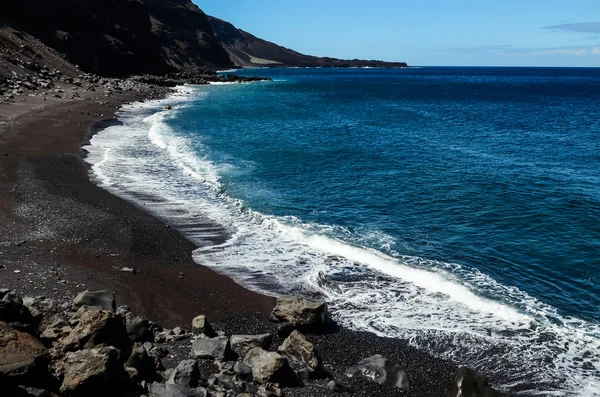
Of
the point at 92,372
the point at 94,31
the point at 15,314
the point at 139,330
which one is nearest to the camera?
the point at 92,372

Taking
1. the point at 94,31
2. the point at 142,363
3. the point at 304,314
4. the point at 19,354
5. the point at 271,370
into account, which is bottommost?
the point at 304,314

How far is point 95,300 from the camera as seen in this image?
1280 cm

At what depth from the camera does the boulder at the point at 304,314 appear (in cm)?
1389

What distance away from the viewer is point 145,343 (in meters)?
12.1

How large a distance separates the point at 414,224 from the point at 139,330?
46.3 feet

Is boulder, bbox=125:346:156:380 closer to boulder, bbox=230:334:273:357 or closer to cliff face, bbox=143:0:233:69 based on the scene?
boulder, bbox=230:334:273:357

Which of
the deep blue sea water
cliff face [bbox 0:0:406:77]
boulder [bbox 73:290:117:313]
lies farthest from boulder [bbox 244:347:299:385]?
cliff face [bbox 0:0:406:77]

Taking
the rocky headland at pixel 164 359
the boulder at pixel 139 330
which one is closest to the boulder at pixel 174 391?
the rocky headland at pixel 164 359

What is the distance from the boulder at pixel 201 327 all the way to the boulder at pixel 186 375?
222cm

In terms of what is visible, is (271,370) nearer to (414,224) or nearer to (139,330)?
(139,330)

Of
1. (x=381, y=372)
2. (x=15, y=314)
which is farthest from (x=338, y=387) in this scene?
(x=15, y=314)

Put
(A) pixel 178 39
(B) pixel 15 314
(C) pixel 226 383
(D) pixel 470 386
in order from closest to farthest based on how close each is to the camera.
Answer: (B) pixel 15 314 < (C) pixel 226 383 < (D) pixel 470 386 < (A) pixel 178 39

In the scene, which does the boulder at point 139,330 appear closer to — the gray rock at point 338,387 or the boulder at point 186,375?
the boulder at point 186,375

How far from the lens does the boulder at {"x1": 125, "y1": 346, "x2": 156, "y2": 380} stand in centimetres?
1046
